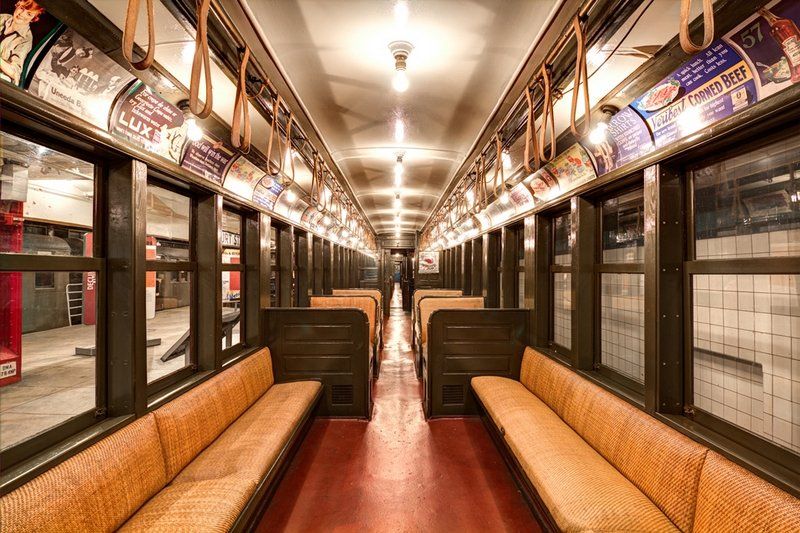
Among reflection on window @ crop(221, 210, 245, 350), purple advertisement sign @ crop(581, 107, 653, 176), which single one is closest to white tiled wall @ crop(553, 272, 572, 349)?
purple advertisement sign @ crop(581, 107, 653, 176)

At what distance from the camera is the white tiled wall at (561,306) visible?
393 centimetres

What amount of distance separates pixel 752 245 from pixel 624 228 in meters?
1.06

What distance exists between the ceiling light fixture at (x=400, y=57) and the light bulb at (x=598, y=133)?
153 cm

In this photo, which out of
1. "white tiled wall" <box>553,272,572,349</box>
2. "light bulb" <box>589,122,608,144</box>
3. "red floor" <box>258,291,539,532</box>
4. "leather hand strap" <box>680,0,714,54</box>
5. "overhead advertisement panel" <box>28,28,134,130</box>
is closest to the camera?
"leather hand strap" <box>680,0,714,54</box>

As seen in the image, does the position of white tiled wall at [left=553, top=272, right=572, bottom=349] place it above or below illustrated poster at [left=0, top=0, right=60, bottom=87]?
below

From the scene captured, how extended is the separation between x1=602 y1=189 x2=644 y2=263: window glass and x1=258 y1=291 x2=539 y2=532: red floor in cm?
213

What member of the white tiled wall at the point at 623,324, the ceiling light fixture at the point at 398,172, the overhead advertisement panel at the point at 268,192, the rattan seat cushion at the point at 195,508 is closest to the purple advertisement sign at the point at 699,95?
the white tiled wall at the point at 623,324

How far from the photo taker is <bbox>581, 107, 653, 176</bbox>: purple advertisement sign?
2.29 m

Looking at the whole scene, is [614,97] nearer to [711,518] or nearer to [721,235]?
[721,235]

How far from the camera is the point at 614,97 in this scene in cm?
245

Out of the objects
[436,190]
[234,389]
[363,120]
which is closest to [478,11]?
[363,120]

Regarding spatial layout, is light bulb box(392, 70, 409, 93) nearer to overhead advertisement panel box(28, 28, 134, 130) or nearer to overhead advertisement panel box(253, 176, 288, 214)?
overhead advertisement panel box(28, 28, 134, 130)

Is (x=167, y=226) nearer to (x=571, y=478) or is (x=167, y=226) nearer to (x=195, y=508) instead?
(x=195, y=508)

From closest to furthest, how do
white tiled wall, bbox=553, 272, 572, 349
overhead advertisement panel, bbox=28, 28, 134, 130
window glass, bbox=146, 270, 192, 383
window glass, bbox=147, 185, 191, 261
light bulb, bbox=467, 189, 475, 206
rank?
overhead advertisement panel, bbox=28, 28, 134, 130 → white tiled wall, bbox=553, 272, 572, 349 → window glass, bbox=146, 270, 192, 383 → light bulb, bbox=467, 189, 475, 206 → window glass, bbox=147, 185, 191, 261
